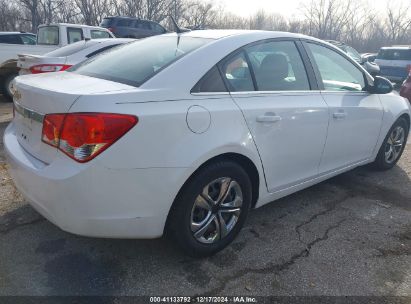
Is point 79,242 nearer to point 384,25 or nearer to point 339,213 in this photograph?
point 339,213

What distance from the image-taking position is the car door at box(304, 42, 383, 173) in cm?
344

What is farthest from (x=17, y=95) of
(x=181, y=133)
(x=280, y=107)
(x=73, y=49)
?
(x=73, y=49)

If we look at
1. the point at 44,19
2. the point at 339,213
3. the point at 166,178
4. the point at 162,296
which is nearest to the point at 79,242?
the point at 162,296

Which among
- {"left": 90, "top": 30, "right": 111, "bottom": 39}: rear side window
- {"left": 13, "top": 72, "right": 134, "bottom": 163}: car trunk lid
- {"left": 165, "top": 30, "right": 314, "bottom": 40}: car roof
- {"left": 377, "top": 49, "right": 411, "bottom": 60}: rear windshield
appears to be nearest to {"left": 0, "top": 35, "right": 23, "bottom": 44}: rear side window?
{"left": 90, "top": 30, "right": 111, "bottom": 39}: rear side window

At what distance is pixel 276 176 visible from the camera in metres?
3.04

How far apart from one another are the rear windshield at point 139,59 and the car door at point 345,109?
1.27 m

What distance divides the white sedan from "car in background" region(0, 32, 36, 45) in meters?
8.84

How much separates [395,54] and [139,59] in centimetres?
1485

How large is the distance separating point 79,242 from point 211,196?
108cm

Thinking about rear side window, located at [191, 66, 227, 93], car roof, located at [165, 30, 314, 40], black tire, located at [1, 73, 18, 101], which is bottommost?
black tire, located at [1, 73, 18, 101]

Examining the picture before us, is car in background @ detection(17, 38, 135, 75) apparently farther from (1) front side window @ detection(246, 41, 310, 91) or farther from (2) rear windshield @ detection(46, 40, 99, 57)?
(1) front side window @ detection(246, 41, 310, 91)

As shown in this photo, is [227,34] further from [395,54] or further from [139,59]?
[395,54]

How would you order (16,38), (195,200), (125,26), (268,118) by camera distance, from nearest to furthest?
(195,200), (268,118), (16,38), (125,26)

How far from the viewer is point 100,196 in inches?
83.3
